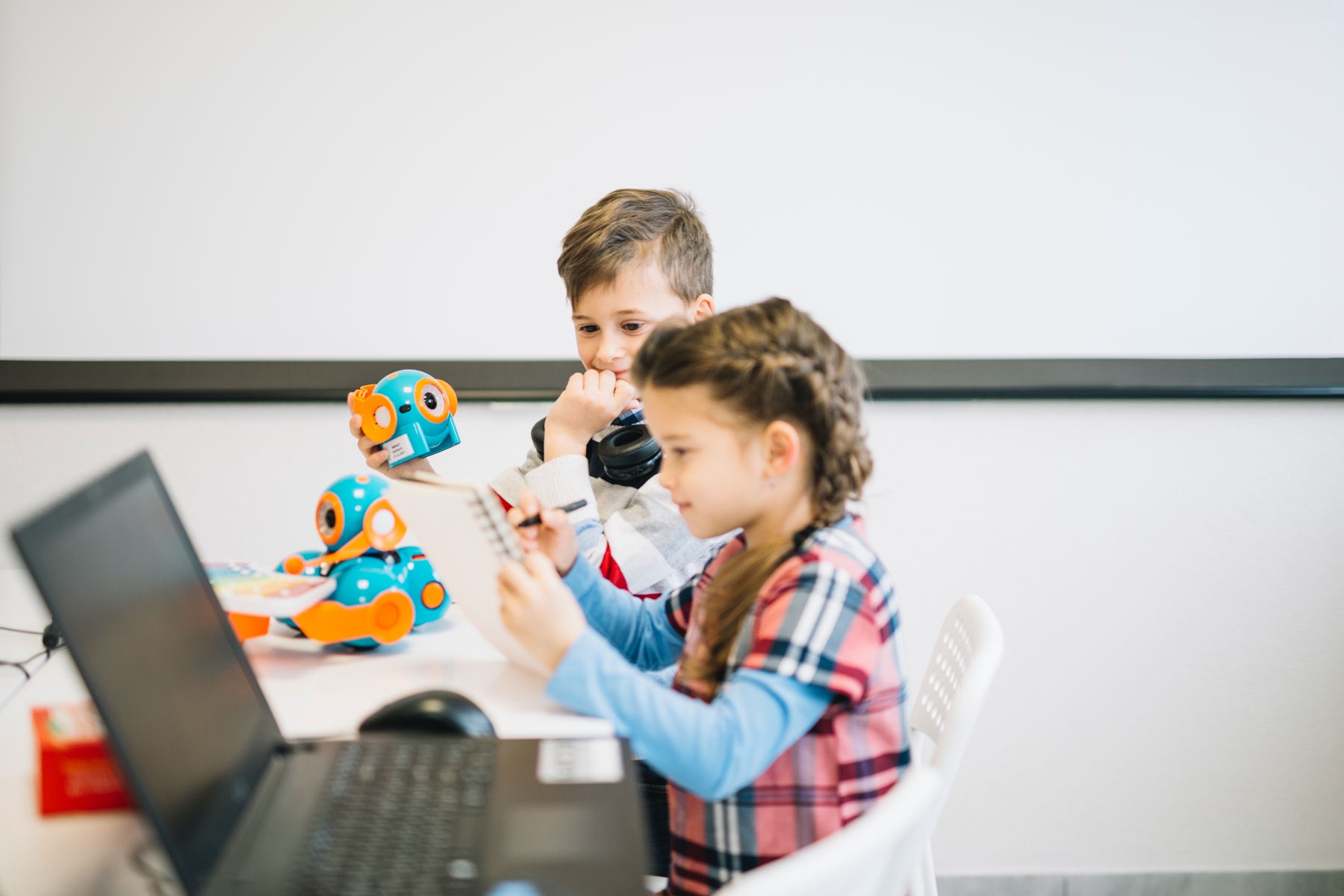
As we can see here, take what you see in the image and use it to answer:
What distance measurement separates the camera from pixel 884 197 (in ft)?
5.11

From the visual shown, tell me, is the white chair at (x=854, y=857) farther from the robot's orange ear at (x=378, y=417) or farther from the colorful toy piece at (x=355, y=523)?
the robot's orange ear at (x=378, y=417)

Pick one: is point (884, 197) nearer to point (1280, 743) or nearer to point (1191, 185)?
point (1191, 185)

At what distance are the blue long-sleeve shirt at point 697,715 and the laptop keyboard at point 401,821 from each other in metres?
0.09

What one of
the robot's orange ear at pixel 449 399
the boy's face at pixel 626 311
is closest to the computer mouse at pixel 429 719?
the robot's orange ear at pixel 449 399

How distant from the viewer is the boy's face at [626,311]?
1166 millimetres

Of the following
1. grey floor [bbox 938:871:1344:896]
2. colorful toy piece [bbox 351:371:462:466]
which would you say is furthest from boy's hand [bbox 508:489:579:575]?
grey floor [bbox 938:871:1344:896]

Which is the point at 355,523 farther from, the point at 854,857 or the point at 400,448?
the point at 854,857

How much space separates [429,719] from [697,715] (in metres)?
0.20

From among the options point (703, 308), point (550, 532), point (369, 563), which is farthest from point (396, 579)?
point (703, 308)

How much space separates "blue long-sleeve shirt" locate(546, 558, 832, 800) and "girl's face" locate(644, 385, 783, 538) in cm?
15

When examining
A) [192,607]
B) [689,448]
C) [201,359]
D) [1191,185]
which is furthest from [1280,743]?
[201,359]

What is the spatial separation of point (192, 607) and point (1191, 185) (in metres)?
1.61

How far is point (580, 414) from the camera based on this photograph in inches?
44.5

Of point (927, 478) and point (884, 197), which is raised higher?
point (884, 197)
